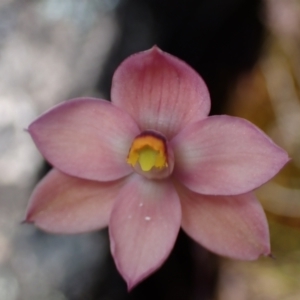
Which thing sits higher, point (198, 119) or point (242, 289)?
point (198, 119)

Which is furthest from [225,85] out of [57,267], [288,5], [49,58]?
[57,267]

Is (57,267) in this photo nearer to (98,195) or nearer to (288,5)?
(98,195)

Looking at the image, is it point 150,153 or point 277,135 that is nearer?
point 150,153

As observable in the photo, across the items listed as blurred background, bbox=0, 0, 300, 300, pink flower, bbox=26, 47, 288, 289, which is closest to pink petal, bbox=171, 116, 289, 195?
pink flower, bbox=26, 47, 288, 289

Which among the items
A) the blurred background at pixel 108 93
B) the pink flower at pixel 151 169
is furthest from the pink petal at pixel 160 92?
the blurred background at pixel 108 93

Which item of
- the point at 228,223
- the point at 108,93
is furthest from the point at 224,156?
the point at 108,93

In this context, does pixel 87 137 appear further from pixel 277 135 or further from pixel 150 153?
pixel 277 135

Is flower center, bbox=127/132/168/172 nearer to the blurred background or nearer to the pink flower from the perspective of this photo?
the pink flower
